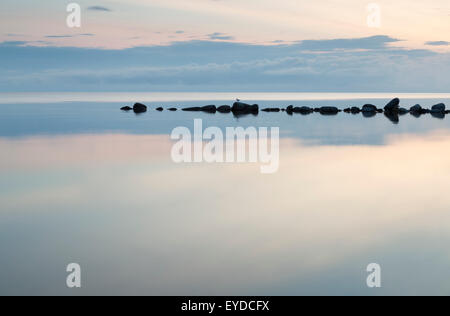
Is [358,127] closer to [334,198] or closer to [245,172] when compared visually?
[245,172]

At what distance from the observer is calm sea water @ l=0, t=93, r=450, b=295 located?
798cm

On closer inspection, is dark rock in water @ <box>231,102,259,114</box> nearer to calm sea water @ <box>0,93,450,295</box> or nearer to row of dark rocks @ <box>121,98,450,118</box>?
row of dark rocks @ <box>121,98,450,118</box>

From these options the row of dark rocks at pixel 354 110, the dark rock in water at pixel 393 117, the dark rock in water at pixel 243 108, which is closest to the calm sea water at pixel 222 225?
the dark rock in water at pixel 393 117

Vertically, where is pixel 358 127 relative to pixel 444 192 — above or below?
above

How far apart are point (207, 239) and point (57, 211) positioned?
13.3 feet

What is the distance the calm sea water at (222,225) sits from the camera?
7980 mm

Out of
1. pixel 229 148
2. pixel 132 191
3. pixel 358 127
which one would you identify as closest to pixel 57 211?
pixel 132 191

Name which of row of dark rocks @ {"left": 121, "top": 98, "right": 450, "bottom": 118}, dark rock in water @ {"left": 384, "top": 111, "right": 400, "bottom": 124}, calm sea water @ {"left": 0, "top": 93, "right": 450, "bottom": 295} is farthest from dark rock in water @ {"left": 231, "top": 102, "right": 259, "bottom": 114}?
calm sea water @ {"left": 0, "top": 93, "right": 450, "bottom": 295}

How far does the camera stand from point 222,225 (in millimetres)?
11016

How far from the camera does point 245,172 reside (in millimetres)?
17344

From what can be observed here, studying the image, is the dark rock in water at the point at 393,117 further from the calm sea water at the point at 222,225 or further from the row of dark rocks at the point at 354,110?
the calm sea water at the point at 222,225

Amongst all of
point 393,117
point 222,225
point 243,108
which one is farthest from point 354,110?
point 222,225

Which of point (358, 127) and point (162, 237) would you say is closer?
point (162, 237)
